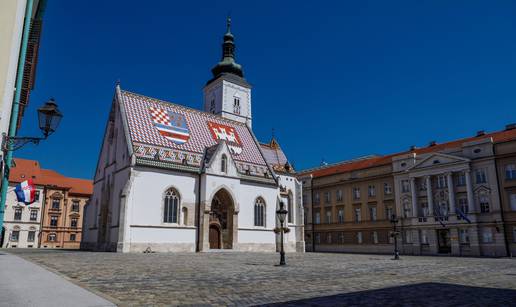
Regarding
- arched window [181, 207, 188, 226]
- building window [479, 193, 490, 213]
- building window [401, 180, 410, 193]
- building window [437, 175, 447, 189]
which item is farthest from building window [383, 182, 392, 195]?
arched window [181, 207, 188, 226]

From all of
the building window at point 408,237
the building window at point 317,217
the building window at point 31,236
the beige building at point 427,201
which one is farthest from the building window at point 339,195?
the building window at point 31,236

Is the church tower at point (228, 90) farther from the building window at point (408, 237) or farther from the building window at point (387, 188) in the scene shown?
the building window at point (408, 237)

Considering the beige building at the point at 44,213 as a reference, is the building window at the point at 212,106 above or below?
above

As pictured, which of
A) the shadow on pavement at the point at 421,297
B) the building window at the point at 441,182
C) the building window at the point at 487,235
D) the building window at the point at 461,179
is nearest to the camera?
the shadow on pavement at the point at 421,297

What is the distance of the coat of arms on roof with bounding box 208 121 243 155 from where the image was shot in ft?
145

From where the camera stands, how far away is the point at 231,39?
62781mm

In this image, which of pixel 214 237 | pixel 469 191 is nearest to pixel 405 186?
pixel 469 191

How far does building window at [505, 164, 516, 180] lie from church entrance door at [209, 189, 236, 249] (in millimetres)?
30006

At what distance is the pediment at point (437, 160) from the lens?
45.6 meters

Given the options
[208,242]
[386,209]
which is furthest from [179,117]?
[386,209]

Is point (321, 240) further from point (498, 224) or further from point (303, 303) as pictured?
point (303, 303)

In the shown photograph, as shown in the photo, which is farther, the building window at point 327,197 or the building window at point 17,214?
the building window at point 17,214

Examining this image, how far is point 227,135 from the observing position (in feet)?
151

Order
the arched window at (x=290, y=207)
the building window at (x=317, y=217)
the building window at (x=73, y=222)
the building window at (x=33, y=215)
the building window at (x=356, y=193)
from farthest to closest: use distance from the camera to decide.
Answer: the building window at (x=73, y=222), the building window at (x=33, y=215), the building window at (x=317, y=217), the building window at (x=356, y=193), the arched window at (x=290, y=207)
